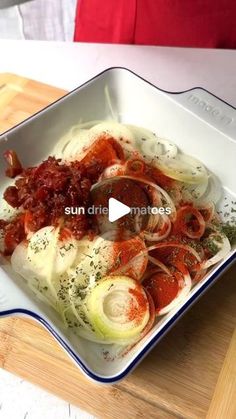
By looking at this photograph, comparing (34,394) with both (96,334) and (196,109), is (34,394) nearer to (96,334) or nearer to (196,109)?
(96,334)

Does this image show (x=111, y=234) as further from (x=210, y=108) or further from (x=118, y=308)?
(x=210, y=108)

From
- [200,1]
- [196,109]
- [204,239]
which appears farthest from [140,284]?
[200,1]

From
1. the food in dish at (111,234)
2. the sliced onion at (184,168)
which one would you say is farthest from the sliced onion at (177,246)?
the sliced onion at (184,168)

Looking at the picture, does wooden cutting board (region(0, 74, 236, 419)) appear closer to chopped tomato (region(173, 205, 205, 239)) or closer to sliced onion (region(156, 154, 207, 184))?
chopped tomato (region(173, 205, 205, 239))

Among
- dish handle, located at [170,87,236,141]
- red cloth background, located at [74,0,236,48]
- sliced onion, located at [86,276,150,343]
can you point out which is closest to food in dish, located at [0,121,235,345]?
sliced onion, located at [86,276,150,343]

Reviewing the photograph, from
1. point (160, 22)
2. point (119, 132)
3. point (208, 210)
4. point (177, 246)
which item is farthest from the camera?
point (160, 22)

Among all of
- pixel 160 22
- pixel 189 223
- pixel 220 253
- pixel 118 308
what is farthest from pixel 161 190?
pixel 160 22
